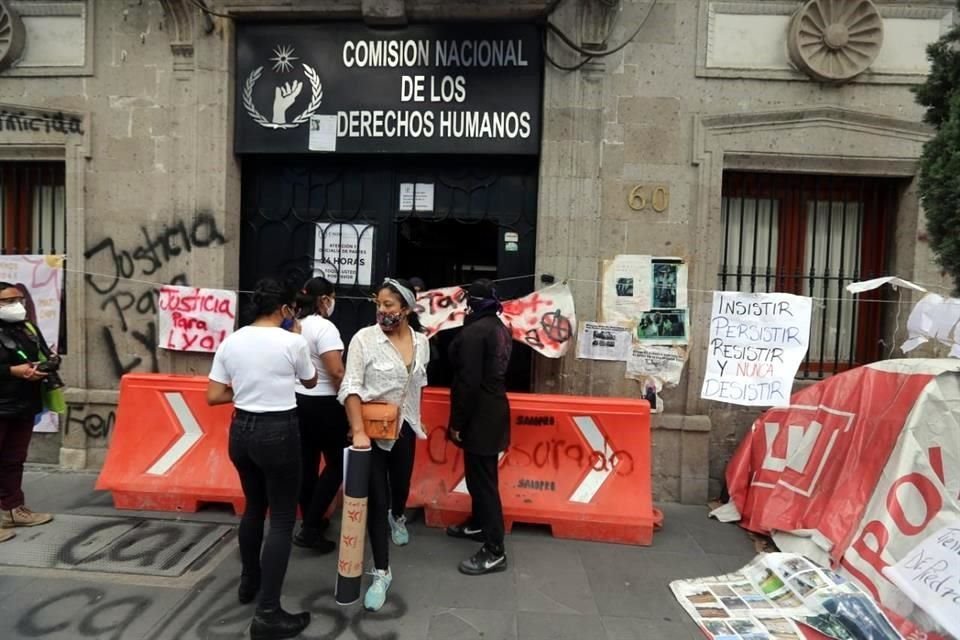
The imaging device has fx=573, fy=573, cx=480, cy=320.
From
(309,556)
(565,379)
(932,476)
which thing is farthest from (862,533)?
(309,556)

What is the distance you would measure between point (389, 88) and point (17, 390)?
4.03 metres

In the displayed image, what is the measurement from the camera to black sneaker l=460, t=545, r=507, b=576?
12.6 feet

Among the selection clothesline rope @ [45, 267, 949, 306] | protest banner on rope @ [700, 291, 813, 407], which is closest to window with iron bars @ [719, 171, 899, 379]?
clothesline rope @ [45, 267, 949, 306]

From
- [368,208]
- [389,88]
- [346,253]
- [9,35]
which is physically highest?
[9,35]

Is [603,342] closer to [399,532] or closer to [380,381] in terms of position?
[399,532]

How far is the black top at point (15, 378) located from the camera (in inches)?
162

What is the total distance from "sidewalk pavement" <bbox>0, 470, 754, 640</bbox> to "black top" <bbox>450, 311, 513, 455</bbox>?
3.03ft

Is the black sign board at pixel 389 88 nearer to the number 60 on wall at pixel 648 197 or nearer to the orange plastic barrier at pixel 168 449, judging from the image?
the number 60 on wall at pixel 648 197

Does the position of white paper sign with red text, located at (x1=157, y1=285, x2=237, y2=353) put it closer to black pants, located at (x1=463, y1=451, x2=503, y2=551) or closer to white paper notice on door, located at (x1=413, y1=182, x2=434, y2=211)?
white paper notice on door, located at (x1=413, y1=182, x2=434, y2=211)

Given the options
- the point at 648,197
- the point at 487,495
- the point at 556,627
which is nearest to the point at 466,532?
the point at 487,495

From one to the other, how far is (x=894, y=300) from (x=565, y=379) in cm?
333

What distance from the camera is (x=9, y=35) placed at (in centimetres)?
571

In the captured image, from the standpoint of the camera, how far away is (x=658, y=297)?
5.41 m

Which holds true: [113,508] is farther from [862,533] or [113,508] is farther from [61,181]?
[862,533]
